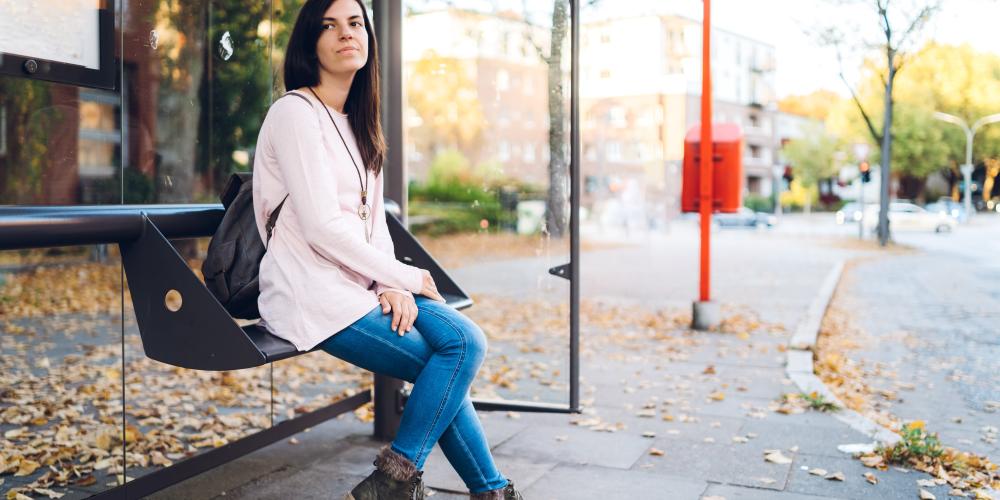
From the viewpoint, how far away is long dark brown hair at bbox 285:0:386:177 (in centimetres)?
294

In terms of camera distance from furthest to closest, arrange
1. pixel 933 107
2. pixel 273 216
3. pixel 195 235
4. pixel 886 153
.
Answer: pixel 933 107, pixel 886 153, pixel 195 235, pixel 273 216

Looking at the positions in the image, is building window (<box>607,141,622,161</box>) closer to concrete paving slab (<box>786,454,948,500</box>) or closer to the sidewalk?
the sidewalk

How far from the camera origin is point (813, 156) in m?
66.9

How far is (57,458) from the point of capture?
13.5ft

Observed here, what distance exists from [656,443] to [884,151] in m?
22.6

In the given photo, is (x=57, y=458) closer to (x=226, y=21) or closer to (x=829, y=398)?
(x=226, y=21)

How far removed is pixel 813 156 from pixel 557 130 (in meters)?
66.8

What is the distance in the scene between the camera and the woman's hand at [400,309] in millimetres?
2756

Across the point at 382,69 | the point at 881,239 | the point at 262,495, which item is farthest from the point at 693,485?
the point at 881,239

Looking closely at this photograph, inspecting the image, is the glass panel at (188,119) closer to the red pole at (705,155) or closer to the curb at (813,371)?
the curb at (813,371)

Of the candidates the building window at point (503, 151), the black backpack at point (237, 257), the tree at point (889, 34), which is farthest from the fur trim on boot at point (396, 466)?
the tree at point (889, 34)

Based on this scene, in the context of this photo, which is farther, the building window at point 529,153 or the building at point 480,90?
the building window at point 529,153

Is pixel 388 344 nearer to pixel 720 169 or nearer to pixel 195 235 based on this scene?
pixel 195 235

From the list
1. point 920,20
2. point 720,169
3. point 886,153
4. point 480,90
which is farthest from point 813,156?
point 480,90
